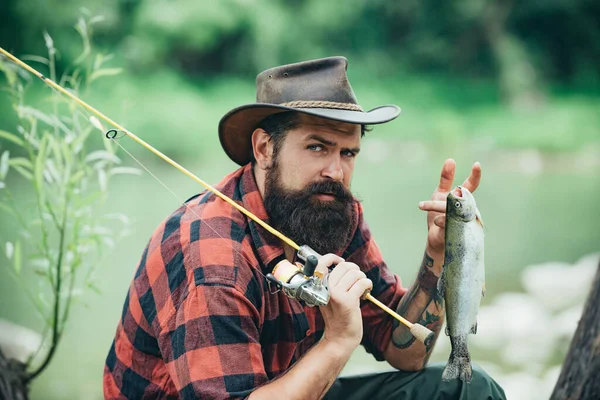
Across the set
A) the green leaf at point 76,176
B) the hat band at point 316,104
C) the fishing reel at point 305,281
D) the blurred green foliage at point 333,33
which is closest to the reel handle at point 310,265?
the fishing reel at point 305,281

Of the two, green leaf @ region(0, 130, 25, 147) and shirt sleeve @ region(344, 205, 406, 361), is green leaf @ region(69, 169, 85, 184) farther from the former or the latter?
shirt sleeve @ region(344, 205, 406, 361)

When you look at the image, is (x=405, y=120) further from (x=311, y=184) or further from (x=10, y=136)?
(x=311, y=184)

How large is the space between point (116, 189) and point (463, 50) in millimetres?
8580

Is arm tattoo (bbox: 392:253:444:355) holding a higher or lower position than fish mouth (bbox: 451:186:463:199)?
lower

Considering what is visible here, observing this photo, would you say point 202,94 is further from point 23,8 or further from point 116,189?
point 116,189

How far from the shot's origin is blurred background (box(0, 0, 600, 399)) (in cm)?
559

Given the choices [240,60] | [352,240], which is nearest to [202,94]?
[240,60]

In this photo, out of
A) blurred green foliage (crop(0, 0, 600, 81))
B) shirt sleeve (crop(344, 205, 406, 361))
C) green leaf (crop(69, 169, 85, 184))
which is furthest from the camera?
blurred green foliage (crop(0, 0, 600, 81))

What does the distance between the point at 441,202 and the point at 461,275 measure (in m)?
0.23

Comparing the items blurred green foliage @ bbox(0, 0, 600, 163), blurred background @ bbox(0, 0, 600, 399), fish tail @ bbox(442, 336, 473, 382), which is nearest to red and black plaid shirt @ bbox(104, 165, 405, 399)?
fish tail @ bbox(442, 336, 473, 382)

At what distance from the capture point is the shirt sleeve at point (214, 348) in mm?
1910

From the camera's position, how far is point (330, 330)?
6.56 ft

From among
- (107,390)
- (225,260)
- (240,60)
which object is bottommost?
(107,390)

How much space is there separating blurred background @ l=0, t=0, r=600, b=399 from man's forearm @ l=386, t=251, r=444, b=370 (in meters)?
2.05
